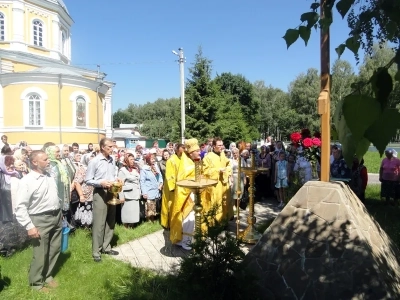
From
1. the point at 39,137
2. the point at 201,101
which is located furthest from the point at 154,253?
the point at 39,137

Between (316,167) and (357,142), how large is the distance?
6357 millimetres

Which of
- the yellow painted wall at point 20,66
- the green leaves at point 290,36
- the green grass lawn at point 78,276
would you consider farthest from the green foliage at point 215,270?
the yellow painted wall at point 20,66

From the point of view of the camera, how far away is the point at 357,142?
2.22 ft

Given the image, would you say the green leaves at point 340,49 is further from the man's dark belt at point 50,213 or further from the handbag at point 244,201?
the handbag at point 244,201

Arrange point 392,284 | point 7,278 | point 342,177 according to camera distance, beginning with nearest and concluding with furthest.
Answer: point 392,284 < point 7,278 < point 342,177

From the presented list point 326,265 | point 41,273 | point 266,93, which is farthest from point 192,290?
point 266,93

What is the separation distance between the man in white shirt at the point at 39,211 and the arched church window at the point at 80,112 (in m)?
24.2

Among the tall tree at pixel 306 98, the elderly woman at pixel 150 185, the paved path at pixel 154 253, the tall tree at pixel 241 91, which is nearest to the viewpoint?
the paved path at pixel 154 253

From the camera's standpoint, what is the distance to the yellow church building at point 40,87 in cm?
2547

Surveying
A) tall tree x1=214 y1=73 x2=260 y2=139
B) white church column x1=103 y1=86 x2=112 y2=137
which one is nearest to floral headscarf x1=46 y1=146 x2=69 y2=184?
white church column x1=103 y1=86 x2=112 y2=137

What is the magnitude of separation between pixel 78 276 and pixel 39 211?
118 centimetres

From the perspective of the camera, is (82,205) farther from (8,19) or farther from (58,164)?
(8,19)

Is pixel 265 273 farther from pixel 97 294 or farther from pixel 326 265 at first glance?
pixel 97 294

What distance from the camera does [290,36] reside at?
1124mm
